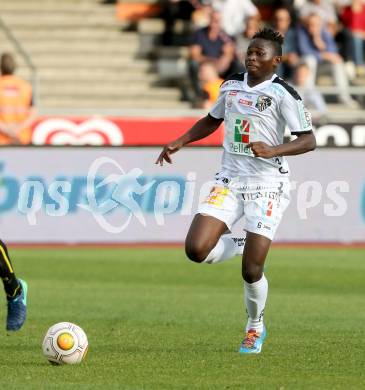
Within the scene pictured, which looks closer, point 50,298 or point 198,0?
point 50,298

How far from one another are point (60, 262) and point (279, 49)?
24.5 ft

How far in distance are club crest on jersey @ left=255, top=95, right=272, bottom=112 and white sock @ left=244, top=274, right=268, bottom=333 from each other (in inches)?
48.2

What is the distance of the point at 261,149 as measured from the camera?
28.8 ft

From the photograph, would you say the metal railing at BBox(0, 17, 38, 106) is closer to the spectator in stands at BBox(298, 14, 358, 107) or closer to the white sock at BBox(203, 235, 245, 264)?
the spectator in stands at BBox(298, 14, 358, 107)

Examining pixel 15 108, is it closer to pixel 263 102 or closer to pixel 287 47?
pixel 287 47

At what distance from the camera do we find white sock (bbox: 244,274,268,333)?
9.18 metres

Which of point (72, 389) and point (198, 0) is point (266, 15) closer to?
point (198, 0)

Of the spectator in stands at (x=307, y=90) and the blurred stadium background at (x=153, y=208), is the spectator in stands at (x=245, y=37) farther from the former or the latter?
the spectator in stands at (x=307, y=90)

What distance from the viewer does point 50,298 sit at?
1270cm

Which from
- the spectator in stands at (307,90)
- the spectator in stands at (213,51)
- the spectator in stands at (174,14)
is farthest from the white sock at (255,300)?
the spectator in stands at (174,14)

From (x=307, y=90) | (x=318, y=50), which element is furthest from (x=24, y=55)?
(x=318, y=50)

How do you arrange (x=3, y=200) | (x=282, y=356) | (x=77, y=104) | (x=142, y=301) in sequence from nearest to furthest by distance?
(x=282, y=356), (x=142, y=301), (x=3, y=200), (x=77, y=104)

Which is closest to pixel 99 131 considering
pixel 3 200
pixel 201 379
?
A: pixel 3 200

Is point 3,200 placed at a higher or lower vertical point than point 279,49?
lower
